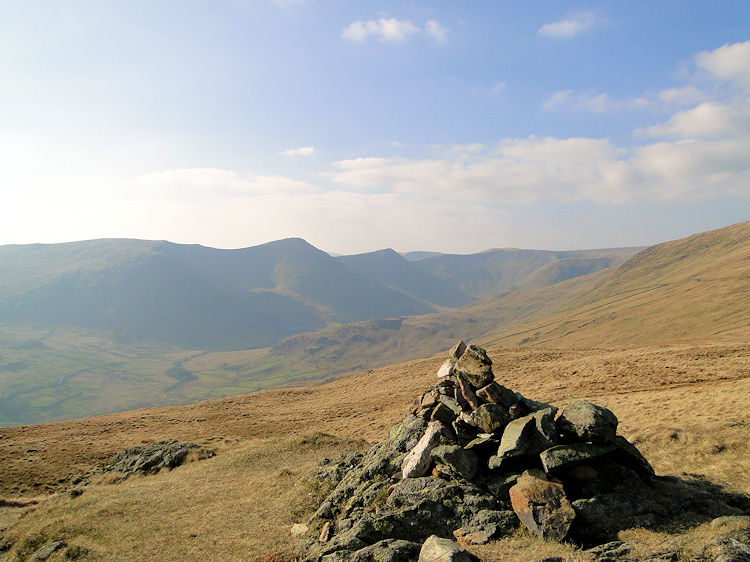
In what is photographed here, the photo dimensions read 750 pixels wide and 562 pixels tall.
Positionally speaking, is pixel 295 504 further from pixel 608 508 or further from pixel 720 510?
pixel 720 510

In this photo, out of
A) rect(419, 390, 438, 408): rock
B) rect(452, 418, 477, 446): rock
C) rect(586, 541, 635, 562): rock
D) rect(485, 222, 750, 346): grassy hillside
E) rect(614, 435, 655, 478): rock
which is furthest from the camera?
rect(485, 222, 750, 346): grassy hillside

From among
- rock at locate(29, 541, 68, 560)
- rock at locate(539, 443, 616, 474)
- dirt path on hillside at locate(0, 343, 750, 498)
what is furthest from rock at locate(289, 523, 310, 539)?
dirt path on hillside at locate(0, 343, 750, 498)

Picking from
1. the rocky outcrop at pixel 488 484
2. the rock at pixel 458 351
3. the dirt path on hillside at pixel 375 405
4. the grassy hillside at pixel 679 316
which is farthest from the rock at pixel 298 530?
the grassy hillside at pixel 679 316

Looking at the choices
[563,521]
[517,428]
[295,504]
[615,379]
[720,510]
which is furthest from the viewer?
[615,379]

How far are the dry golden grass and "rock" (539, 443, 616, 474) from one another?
2.82 metres

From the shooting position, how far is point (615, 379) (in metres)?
42.8

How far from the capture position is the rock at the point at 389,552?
42.8ft

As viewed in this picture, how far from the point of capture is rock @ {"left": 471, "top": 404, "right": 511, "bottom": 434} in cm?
1875

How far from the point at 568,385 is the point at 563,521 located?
33075mm

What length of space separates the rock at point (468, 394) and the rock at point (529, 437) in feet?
8.29

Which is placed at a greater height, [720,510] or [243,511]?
[720,510]

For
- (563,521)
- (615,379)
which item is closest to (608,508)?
(563,521)

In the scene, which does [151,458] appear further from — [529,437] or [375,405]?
[529,437]

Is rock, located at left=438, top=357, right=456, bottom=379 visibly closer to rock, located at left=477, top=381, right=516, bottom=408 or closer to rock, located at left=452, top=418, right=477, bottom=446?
rock, located at left=477, top=381, right=516, bottom=408
